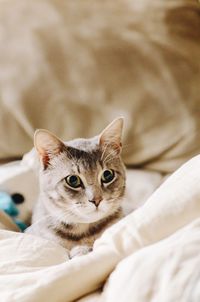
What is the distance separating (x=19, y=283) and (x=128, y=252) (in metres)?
0.17

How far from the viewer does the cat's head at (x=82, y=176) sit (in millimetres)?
1102

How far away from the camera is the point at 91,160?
1.13 meters

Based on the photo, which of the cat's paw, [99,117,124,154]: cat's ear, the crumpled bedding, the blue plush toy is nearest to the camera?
the crumpled bedding

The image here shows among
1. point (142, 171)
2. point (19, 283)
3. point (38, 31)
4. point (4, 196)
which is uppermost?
point (38, 31)

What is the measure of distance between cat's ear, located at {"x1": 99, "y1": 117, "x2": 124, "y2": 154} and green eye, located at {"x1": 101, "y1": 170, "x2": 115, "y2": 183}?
5 centimetres

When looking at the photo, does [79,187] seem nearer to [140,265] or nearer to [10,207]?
[10,207]

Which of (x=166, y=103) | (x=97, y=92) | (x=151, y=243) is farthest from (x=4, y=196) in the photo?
(x=151, y=243)

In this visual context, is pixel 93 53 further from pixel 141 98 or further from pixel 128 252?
pixel 128 252

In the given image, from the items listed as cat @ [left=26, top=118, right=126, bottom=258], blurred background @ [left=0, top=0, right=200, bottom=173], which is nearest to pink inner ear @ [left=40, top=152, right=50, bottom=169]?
cat @ [left=26, top=118, right=126, bottom=258]

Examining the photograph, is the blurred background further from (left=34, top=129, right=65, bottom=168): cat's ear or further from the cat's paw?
the cat's paw

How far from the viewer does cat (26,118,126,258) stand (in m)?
1.10

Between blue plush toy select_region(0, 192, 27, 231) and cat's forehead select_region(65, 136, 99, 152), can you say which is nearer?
cat's forehead select_region(65, 136, 99, 152)

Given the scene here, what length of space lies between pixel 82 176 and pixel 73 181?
2cm

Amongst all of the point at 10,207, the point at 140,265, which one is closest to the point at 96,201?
the point at 10,207
